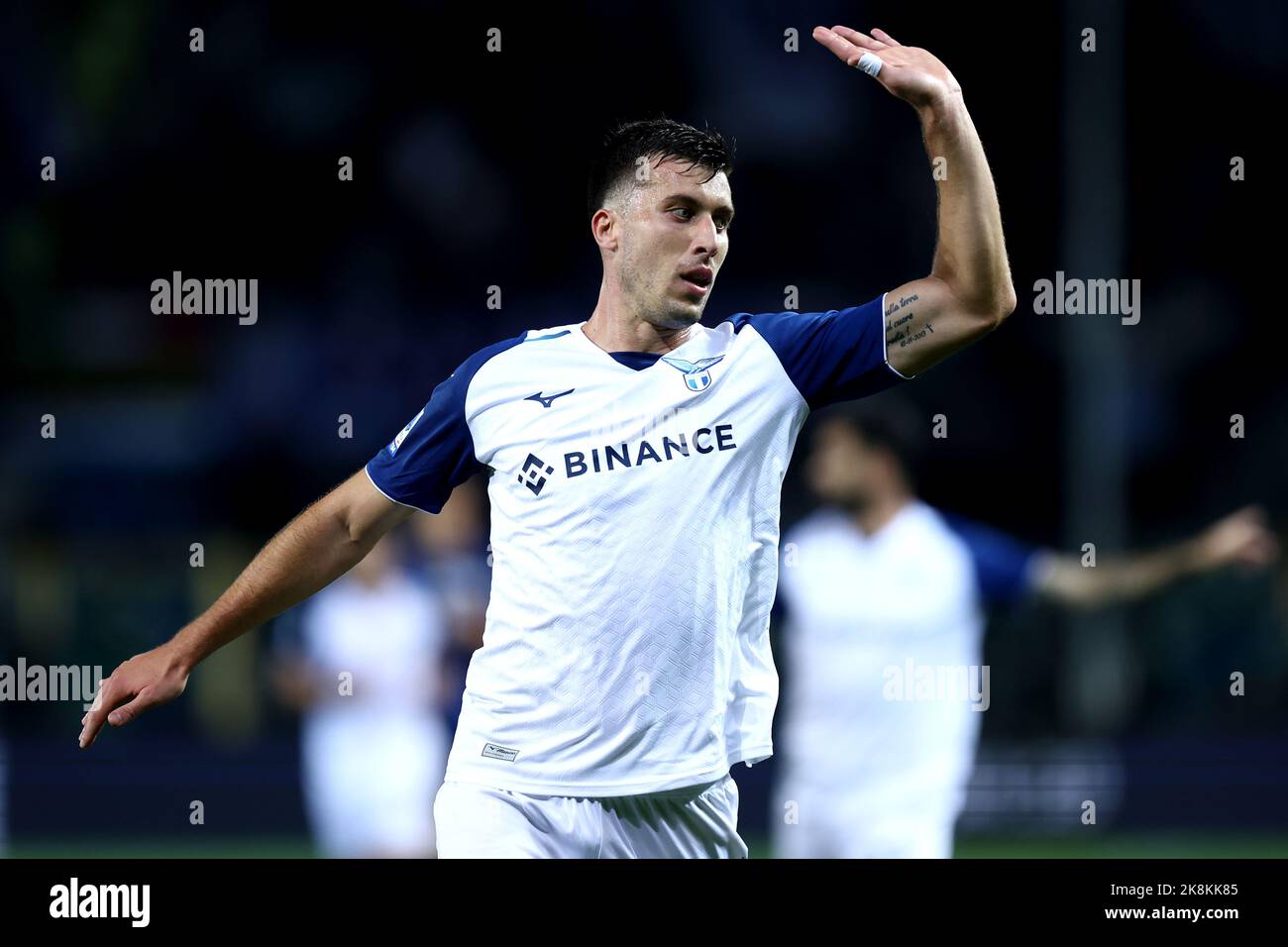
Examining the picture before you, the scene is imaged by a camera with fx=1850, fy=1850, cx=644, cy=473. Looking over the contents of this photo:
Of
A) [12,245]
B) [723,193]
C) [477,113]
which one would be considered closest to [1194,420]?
[477,113]

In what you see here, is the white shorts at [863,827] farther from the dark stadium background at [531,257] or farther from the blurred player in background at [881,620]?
the dark stadium background at [531,257]

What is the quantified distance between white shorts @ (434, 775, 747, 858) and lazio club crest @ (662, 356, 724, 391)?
108cm

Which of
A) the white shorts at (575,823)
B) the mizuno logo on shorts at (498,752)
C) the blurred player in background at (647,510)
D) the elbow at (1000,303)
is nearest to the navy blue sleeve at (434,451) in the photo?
the blurred player in background at (647,510)

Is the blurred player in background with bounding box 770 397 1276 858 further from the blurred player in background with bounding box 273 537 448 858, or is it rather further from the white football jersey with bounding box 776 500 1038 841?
the blurred player in background with bounding box 273 537 448 858

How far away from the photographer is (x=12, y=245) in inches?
772

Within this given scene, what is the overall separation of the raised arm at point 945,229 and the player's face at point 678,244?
0.54 metres

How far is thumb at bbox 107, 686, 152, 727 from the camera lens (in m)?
5.06

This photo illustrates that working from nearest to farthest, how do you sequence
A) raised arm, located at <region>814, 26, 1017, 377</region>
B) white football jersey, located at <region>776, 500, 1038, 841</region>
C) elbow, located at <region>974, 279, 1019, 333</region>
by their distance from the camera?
raised arm, located at <region>814, 26, 1017, 377</region> → elbow, located at <region>974, 279, 1019, 333</region> → white football jersey, located at <region>776, 500, 1038, 841</region>

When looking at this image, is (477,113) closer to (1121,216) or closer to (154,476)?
(154,476)

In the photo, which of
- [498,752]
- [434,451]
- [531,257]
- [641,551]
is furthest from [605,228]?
[531,257]

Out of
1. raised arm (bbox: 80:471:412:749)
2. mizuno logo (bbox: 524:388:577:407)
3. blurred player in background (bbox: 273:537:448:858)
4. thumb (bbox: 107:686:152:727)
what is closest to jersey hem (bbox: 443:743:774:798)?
raised arm (bbox: 80:471:412:749)

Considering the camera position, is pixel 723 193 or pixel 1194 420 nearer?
pixel 723 193

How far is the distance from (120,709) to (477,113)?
15362 millimetres

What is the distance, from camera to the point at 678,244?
5.16 m
